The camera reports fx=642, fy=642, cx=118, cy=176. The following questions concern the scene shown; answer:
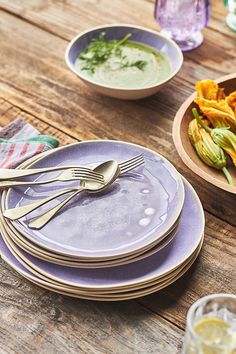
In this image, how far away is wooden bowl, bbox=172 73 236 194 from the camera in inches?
42.5

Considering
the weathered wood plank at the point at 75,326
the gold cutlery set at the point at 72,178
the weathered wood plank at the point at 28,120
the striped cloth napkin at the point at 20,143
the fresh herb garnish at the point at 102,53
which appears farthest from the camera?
the fresh herb garnish at the point at 102,53

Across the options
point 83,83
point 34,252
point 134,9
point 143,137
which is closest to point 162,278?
point 34,252

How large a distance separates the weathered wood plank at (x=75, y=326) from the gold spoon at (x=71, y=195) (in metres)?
0.10

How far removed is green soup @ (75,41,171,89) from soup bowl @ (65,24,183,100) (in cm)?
1

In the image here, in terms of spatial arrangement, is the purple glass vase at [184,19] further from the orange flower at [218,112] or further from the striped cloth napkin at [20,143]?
the striped cloth napkin at [20,143]

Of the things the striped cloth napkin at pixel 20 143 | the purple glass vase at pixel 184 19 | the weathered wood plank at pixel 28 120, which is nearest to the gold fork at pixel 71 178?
the striped cloth napkin at pixel 20 143

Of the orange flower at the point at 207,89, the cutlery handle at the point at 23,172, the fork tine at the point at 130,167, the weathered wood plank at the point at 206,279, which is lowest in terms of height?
the weathered wood plank at the point at 206,279

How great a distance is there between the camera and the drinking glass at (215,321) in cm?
78

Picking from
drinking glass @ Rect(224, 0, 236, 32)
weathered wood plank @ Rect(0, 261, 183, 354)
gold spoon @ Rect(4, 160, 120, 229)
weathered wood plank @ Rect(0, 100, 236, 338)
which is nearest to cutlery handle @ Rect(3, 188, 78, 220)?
gold spoon @ Rect(4, 160, 120, 229)

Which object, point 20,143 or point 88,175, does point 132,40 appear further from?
point 88,175

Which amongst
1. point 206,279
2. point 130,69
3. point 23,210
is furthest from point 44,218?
point 130,69

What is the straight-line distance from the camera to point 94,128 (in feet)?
4.32

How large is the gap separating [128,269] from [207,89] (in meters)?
0.47

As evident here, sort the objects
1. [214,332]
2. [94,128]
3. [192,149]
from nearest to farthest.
→ [214,332]
[192,149]
[94,128]
